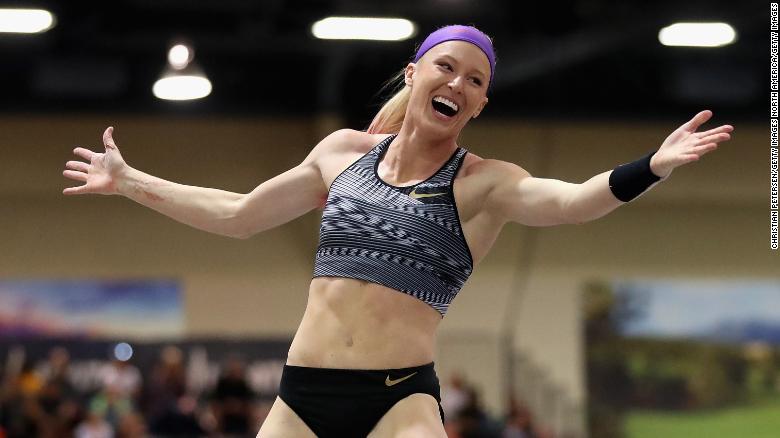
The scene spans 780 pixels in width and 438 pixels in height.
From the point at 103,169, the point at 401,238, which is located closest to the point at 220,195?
the point at 103,169

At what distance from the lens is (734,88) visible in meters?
16.7

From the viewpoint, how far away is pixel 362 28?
1409 cm

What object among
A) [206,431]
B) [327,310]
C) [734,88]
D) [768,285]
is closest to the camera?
[327,310]

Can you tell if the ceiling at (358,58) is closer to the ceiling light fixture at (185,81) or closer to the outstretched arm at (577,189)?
the ceiling light fixture at (185,81)

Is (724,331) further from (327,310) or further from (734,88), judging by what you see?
(327,310)

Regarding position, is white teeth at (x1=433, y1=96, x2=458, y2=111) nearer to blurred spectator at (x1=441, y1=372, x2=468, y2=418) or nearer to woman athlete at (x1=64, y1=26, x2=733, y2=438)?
woman athlete at (x1=64, y1=26, x2=733, y2=438)

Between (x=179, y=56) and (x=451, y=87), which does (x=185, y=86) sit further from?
(x=451, y=87)

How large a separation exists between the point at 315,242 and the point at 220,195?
11926 mm

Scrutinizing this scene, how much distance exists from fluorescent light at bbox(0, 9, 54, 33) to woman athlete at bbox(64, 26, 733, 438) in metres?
9.58

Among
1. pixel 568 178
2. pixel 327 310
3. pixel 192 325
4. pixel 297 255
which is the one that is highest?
pixel 568 178

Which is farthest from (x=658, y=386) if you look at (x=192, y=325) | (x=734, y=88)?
(x=192, y=325)

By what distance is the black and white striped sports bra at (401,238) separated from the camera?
4570mm

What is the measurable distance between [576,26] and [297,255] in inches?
201

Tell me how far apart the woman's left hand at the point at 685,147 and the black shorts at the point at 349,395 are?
3.79 ft
